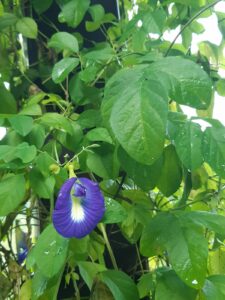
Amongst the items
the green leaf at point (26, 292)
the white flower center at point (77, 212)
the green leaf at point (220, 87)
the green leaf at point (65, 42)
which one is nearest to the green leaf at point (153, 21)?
the green leaf at point (65, 42)

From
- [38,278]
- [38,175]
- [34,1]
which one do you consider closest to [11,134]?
[38,175]

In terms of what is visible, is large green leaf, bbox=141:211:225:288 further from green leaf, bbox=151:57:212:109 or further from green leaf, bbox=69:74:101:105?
green leaf, bbox=69:74:101:105

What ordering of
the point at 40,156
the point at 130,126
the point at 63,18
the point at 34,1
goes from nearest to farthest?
the point at 130,126 → the point at 40,156 → the point at 63,18 → the point at 34,1

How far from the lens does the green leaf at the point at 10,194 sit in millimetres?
636

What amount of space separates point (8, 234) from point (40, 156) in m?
0.45

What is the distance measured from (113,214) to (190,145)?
5.5 inches

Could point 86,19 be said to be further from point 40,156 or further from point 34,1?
point 40,156

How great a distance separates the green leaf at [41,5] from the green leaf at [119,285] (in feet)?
2.12

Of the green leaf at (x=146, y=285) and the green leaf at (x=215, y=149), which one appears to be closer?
the green leaf at (x=215, y=149)

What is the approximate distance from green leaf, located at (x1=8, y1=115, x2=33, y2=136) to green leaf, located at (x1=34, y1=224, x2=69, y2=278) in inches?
5.9

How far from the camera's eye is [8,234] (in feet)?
3.39

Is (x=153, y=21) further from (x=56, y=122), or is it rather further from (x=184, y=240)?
(x=184, y=240)

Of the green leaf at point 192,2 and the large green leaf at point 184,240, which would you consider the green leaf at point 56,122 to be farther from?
the green leaf at point 192,2

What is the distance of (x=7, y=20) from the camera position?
40.9 inches
